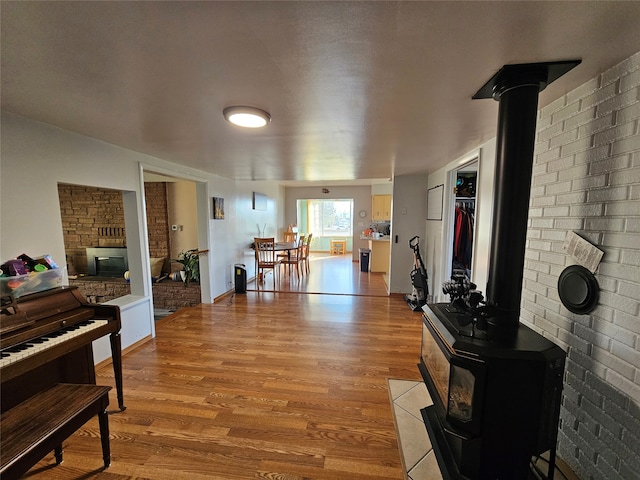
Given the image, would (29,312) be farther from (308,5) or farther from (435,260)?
(435,260)

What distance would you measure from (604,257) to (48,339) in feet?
9.28

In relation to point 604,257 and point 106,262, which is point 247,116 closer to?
point 604,257

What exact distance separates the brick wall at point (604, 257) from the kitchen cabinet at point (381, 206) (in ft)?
19.6

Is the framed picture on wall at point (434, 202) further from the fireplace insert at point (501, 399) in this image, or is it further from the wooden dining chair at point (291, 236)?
the wooden dining chair at point (291, 236)

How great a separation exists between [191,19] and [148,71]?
0.46m

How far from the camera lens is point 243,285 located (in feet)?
15.5

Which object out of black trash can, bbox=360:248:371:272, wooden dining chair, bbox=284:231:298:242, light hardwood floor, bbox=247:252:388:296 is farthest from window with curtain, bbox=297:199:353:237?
black trash can, bbox=360:248:371:272

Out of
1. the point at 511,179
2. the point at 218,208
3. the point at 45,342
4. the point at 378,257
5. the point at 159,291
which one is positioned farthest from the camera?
the point at 378,257

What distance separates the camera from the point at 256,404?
6.24ft

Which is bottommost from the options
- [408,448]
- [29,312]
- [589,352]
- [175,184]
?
[408,448]

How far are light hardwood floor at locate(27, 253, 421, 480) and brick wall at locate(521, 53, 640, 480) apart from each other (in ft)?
3.17

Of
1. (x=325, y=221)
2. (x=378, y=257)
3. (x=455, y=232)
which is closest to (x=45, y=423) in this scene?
(x=455, y=232)

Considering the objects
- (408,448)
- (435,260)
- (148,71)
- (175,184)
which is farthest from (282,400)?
(175,184)

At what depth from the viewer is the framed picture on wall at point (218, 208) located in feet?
13.5
